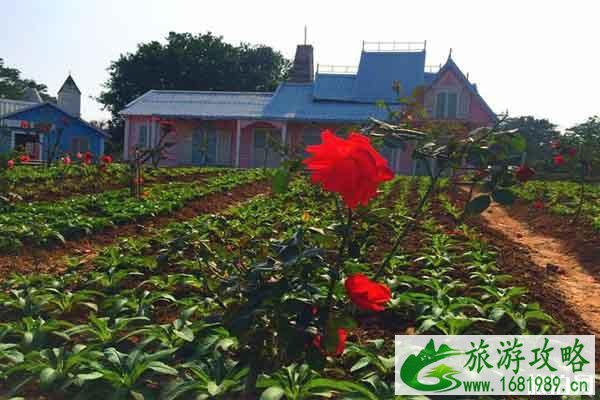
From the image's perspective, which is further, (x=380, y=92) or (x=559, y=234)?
(x=380, y=92)

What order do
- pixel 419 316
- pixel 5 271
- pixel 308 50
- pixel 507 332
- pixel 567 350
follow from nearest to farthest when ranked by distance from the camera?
pixel 567 350 < pixel 507 332 < pixel 419 316 < pixel 5 271 < pixel 308 50

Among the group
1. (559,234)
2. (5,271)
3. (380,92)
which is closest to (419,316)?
(5,271)

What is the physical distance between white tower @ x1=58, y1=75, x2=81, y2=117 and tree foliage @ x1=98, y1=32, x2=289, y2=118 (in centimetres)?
405

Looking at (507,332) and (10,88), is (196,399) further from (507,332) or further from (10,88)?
(10,88)

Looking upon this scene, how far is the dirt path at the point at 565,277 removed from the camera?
3529 mm

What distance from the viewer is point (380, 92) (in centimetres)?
2559

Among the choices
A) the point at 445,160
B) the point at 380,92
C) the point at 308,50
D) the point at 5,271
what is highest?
the point at 308,50

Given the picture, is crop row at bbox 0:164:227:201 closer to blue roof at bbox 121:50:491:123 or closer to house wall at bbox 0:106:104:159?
blue roof at bbox 121:50:491:123

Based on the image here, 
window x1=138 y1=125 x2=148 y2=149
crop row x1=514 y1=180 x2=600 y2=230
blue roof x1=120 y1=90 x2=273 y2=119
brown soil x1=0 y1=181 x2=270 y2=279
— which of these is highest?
blue roof x1=120 y1=90 x2=273 y2=119

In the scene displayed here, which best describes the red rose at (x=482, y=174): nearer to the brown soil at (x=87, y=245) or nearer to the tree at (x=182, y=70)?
the brown soil at (x=87, y=245)

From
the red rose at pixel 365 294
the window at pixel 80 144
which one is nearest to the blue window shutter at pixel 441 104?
the window at pixel 80 144

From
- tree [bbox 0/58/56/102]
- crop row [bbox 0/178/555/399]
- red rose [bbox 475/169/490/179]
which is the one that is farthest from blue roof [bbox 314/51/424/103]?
tree [bbox 0/58/56/102]

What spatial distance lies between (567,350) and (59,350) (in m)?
2.28

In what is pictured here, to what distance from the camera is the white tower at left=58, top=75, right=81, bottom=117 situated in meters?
36.8
